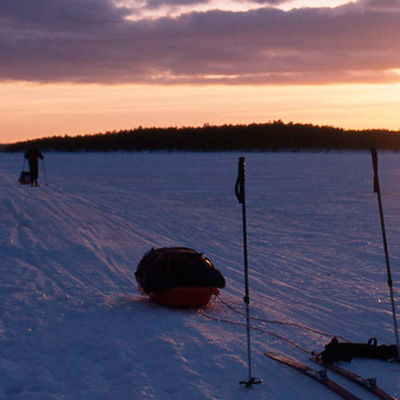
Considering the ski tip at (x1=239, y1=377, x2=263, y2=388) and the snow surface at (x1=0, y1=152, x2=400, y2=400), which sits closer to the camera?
the ski tip at (x1=239, y1=377, x2=263, y2=388)

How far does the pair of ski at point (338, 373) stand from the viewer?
4.82m

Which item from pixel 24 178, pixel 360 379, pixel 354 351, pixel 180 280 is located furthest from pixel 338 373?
pixel 24 178

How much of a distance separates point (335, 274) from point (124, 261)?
11.1 feet

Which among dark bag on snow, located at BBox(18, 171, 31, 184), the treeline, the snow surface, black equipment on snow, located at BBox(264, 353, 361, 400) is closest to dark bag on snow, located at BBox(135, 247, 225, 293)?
the snow surface

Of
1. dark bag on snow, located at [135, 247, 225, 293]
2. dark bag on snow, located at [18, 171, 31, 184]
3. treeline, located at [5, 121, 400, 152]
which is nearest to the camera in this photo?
dark bag on snow, located at [135, 247, 225, 293]

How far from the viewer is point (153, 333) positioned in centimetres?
639

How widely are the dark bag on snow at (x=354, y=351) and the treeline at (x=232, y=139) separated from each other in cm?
6835

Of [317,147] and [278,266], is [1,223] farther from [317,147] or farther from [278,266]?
[317,147]

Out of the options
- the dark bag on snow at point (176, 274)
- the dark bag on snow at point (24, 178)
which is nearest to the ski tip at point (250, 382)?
the dark bag on snow at point (176, 274)

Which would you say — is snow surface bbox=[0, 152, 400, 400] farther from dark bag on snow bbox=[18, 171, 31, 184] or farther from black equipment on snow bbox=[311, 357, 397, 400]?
dark bag on snow bbox=[18, 171, 31, 184]

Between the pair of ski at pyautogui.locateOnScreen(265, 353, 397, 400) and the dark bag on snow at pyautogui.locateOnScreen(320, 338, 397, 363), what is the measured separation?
88 mm

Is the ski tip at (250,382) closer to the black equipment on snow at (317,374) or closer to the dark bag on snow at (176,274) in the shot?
the black equipment on snow at (317,374)

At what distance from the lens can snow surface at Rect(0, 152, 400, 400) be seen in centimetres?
521

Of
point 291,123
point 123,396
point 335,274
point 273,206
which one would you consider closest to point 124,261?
point 335,274
